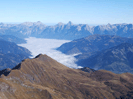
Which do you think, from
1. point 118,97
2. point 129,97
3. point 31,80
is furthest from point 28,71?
point 129,97

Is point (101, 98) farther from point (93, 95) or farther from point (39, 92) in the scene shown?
point (39, 92)

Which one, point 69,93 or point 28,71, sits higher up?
point 28,71

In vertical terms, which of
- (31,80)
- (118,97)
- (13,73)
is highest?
(13,73)

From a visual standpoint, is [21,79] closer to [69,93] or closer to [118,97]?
[69,93]

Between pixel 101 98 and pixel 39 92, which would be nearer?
pixel 39 92

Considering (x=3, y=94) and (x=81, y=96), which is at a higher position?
(x=3, y=94)

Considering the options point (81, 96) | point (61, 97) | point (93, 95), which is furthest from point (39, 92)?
point (93, 95)

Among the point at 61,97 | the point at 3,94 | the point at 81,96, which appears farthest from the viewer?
the point at 81,96

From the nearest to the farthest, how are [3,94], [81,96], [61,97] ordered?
[3,94]
[61,97]
[81,96]

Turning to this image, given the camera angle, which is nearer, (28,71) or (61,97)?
(61,97)

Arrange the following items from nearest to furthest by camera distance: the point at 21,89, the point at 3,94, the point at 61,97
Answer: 1. the point at 3,94
2. the point at 21,89
3. the point at 61,97
